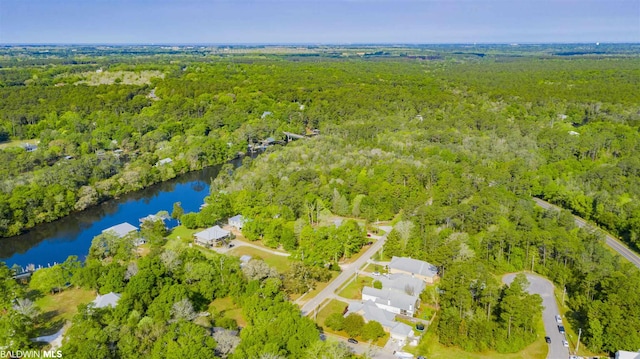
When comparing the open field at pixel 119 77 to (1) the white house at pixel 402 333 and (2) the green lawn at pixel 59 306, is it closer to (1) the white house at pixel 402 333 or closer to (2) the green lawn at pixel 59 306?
(2) the green lawn at pixel 59 306

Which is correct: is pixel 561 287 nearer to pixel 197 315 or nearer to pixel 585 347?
pixel 585 347

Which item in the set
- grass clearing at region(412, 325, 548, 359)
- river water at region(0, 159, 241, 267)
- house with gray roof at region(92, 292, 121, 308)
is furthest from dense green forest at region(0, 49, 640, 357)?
river water at region(0, 159, 241, 267)

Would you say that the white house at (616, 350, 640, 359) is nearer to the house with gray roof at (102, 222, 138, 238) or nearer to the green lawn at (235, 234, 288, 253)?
the green lawn at (235, 234, 288, 253)

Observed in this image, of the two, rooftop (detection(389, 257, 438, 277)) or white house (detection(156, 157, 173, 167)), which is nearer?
rooftop (detection(389, 257, 438, 277))

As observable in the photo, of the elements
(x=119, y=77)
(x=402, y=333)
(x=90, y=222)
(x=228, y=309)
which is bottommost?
(x=90, y=222)

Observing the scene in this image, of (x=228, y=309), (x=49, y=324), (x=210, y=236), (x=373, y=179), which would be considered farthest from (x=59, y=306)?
(x=373, y=179)

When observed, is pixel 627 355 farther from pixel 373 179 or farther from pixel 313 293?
pixel 373 179
